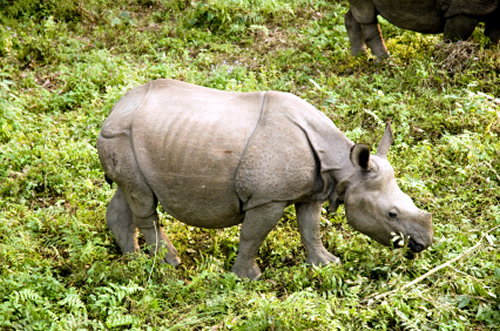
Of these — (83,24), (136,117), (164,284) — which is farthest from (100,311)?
(83,24)

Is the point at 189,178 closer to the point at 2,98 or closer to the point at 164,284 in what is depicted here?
the point at 164,284

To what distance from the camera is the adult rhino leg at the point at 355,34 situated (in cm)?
940

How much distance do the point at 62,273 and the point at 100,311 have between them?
3.11 ft

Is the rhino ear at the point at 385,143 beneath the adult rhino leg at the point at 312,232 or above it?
above

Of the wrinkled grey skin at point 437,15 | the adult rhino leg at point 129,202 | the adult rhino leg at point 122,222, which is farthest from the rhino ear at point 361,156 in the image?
the wrinkled grey skin at point 437,15

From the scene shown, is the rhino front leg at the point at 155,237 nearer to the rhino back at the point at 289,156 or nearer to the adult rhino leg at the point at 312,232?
the rhino back at the point at 289,156

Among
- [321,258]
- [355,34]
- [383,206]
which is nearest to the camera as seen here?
[383,206]

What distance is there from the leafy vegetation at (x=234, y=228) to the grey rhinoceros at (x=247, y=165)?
1.80 ft

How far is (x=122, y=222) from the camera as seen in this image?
5949 millimetres

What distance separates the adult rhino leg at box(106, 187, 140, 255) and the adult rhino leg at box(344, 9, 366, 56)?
506 centimetres

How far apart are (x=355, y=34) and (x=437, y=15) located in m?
1.39

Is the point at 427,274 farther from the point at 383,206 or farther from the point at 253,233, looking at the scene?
the point at 253,233

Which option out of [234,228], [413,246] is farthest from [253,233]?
[413,246]

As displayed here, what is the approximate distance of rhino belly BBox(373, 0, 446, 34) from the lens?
8.42 meters
